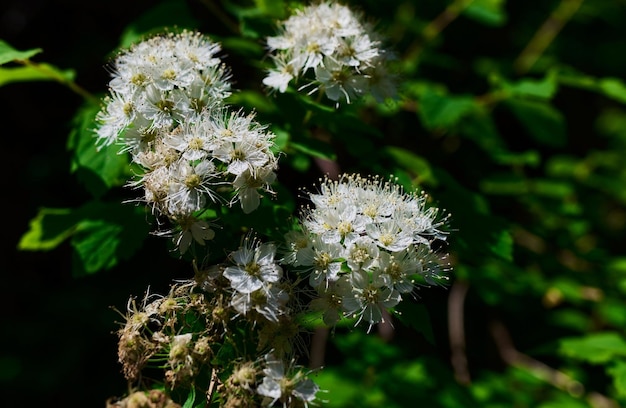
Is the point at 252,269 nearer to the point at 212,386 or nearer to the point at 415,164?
the point at 212,386

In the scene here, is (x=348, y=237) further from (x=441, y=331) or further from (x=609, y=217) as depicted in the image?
(x=609, y=217)

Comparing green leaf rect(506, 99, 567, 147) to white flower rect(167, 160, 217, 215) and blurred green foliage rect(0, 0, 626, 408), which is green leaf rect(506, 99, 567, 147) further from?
white flower rect(167, 160, 217, 215)

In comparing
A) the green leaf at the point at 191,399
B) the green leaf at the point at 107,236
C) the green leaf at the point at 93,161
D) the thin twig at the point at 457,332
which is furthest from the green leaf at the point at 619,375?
the green leaf at the point at 93,161

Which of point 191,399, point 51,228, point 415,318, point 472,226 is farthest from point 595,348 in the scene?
point 51,228

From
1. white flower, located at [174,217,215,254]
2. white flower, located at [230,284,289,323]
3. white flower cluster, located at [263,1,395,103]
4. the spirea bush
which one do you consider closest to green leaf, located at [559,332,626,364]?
the spirea bush

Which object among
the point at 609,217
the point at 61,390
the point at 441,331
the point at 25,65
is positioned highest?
the point at 609,217

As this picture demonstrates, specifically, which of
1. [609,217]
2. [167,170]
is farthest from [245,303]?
[609,217]
